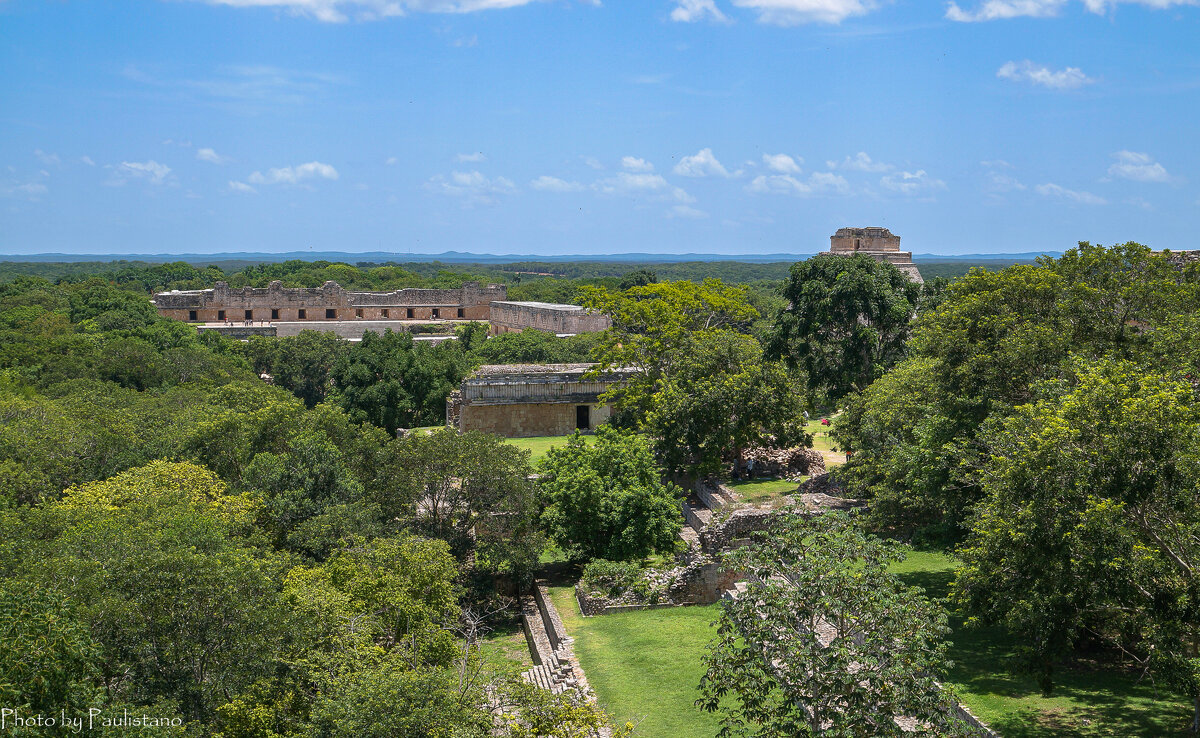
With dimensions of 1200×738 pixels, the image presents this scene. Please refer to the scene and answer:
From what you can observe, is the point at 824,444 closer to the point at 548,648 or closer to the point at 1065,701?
the point at 548,648

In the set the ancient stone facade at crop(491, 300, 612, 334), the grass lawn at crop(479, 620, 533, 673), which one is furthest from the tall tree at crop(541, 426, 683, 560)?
the ancient stone facade at crop(491, 300, 612, 334)

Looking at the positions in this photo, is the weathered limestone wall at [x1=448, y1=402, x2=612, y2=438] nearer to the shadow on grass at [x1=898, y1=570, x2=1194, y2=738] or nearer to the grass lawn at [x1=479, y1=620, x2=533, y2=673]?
the grass lawn at [x1=479, y1=620, x2=533, y2=673]

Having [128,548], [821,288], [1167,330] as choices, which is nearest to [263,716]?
[128,548]

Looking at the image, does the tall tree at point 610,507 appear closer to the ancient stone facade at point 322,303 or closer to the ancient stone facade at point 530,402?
the ancient stone facade at point 530,402

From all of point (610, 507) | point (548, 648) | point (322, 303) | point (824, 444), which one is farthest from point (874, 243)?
point (322, 303)

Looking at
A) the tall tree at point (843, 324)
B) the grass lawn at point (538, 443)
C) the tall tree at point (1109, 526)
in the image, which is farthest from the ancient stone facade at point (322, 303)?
the tall tree at point (1109, 526)
